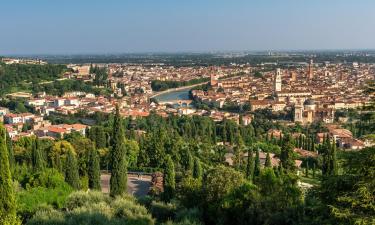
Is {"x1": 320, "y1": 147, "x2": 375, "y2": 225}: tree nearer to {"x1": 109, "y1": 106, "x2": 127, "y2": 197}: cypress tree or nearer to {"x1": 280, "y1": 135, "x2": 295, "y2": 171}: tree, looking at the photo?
{"x1": 109, "y1": 106, "x2": 127, "y2": 197}: cypress tree

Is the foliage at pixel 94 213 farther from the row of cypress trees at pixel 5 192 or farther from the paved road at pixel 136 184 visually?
the paved road at pixel 136 184

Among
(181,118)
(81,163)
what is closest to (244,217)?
(81,163)

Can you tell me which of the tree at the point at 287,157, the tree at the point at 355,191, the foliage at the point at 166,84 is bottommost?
the foliage at the point at 166,84

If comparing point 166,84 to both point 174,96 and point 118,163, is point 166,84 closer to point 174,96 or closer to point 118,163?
point 174,96

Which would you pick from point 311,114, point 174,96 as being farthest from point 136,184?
point 174,96

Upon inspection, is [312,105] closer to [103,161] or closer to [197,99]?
[197,99]

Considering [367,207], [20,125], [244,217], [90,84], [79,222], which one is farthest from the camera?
[90,84]

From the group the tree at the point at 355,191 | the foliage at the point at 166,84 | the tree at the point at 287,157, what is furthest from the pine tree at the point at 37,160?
the foliage at the point at 166,84

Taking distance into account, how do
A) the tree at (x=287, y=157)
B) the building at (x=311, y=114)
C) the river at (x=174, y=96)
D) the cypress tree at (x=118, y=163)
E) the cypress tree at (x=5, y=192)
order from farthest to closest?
the river at (x=174, y=96)
the building at (x=311, y=114)
the tree at (x=287, y=157)
the cypress tree at (x=118, y=163)
the cypress tree at (x=5, y=192)
